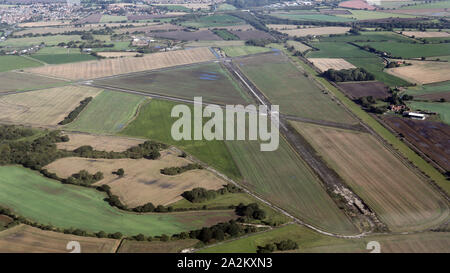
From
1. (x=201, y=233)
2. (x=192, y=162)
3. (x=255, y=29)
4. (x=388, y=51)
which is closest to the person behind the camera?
(x=201, y=233)

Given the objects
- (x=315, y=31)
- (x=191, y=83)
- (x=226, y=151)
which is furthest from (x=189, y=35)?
(x=226, y=151)

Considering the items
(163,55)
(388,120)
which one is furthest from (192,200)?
(163,55)

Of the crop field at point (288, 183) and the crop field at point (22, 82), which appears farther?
the crop field at point (22, 82)

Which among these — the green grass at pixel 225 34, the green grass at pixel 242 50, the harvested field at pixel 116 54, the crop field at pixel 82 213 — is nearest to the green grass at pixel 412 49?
the green grass at pixel 242 50

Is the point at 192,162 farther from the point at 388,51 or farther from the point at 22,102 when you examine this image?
the point at 388,51

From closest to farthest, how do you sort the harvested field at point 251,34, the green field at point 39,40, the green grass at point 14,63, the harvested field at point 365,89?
the harvested field at point 365,89 < the green grass at point 14,63 < the green field at point 39,40 < the harvested field at point 251,34

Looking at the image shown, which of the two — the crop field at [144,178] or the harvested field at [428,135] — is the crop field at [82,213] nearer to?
the crop field at [144,178]
